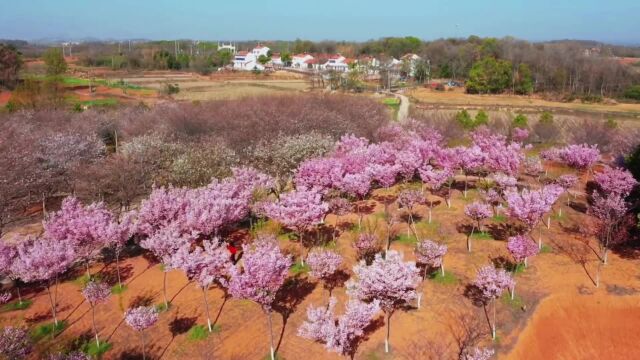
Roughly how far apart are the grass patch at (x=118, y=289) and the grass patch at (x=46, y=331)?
8.01ft

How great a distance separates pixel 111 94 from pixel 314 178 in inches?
2595

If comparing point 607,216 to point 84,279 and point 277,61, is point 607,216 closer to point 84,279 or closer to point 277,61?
point 84,279

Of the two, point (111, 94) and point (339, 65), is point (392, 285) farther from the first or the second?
point (339, 65)

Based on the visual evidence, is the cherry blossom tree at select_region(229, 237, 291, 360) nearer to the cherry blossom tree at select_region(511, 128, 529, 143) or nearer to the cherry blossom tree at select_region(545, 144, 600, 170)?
the cherry blossom tree at select_region(545, 144, 600, 170)

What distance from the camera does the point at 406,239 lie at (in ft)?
73.9

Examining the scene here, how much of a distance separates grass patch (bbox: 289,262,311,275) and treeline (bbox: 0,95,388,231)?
23.8ft

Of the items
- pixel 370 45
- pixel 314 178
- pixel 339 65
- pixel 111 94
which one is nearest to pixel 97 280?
pixel 314 178

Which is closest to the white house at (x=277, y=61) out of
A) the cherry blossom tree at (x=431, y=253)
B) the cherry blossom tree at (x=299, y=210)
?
the cherry blossom tree at (x=299, y=210)

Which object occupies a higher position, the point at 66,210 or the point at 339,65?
the point at 339,65

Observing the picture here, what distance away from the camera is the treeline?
2584 centimetres

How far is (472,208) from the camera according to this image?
69.7ft

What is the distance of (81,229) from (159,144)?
9464 millimetres

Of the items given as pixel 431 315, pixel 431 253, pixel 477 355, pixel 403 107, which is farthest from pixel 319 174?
pixel 403 107

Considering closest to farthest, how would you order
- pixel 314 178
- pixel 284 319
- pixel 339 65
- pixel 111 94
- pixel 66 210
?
pixel 284 319, pixel 66 210, pixel 314 178, pixel 111 94, pixel 339 65
